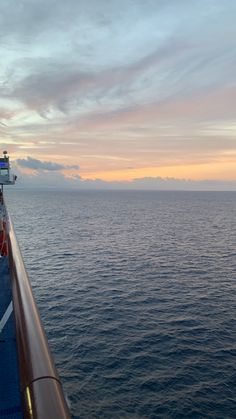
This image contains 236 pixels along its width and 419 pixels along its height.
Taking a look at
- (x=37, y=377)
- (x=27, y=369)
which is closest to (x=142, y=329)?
(x=27, y=369)

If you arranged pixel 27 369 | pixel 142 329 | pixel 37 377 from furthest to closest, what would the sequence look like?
pixel 142 329 → pixel 27 369 → pixel 37 377

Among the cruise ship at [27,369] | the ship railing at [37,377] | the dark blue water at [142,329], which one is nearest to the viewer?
the ship railing at [37,377]

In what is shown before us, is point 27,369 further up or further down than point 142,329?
further up

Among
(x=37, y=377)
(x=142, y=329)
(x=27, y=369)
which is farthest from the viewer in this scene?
(x=142, y=329)

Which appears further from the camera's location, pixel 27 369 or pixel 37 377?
pixel 27 369

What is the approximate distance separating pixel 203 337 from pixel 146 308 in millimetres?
8487

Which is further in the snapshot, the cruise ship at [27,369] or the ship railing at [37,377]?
the cruise ship at [27,369]

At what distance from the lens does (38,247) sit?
7575 cm

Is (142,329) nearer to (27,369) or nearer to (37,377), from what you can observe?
(27,369)

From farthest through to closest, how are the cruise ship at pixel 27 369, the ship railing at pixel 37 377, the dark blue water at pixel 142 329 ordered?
the dark blue water at pixel 142 329, the cruise ship at pixel 27 369, the ship railing at pixel 37 377

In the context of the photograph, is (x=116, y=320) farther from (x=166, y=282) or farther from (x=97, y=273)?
(x=97, y=273)

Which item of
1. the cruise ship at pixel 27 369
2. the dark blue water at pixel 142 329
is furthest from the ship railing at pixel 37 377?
the dark blue water at pixel 142 329

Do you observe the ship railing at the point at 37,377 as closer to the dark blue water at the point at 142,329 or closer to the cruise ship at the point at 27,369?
the cruise ship at the point at 27,369

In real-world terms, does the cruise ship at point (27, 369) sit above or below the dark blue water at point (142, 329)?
above
